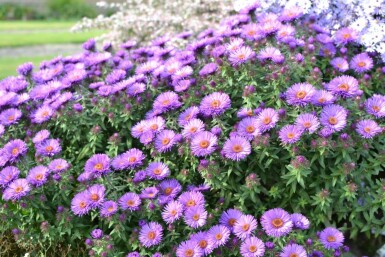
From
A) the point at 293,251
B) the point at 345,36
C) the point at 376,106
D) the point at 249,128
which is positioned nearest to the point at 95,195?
the point at 249,128

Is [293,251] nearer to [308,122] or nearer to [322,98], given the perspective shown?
[308,122]

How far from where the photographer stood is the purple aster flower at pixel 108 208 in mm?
2426

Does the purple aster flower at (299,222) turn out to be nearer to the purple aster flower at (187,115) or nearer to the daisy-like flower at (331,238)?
the daisy-like flower at (331,238)

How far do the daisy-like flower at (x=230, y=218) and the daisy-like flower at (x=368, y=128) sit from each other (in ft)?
2.25

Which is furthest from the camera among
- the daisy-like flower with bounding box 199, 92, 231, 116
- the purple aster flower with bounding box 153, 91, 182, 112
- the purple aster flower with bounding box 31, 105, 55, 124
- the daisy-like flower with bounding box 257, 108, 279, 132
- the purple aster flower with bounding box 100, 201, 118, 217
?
the purple aster flower with bounding box 31, 105, 55, 124

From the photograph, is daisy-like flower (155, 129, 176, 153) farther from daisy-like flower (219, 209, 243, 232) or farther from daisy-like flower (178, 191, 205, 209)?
daisy-like flower (219, 209, 243, 232)

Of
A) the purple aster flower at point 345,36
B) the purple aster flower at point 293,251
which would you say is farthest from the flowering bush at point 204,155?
the purple aster flower at point 345,36

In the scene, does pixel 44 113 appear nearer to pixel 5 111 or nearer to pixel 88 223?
pixel 5 111

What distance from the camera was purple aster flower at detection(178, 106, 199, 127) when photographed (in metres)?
2.71

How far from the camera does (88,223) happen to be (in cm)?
270

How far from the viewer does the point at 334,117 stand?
8.31ft

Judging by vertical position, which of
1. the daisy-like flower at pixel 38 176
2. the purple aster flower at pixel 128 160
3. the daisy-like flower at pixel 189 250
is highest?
the purple aster flower at pixel 128 160

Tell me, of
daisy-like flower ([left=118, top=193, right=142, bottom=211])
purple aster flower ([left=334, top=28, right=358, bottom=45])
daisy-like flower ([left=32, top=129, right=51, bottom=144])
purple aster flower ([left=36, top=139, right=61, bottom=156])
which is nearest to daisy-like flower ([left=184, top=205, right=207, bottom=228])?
daisy-like flower ([left=118, top=193, right=142, bottom=211])

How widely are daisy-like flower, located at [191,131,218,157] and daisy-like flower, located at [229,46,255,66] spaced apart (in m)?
0.51
